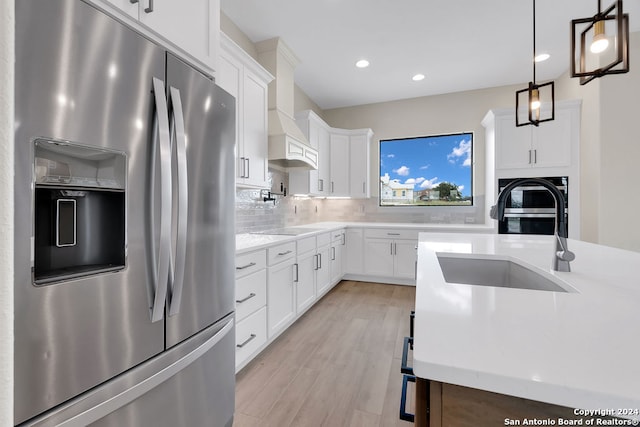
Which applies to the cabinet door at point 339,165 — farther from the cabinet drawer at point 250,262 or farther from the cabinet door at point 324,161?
the cabinet drawer at point 250,262

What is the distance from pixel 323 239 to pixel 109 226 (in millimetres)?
2633

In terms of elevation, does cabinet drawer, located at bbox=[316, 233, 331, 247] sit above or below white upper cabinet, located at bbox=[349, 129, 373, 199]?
below

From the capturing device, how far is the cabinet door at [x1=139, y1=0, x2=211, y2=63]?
1116mm

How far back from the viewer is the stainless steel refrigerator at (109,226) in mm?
699

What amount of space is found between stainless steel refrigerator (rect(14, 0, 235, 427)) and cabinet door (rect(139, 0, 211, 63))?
0.18 m

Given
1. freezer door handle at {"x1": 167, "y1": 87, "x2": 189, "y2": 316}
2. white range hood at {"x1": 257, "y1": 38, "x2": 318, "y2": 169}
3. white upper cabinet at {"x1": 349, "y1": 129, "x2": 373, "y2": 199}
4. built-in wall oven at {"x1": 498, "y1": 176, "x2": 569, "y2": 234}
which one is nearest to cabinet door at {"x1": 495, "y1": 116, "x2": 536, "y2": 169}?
built-in wall oven at {"x1": 498, "y1": 176, "x2": 569, "y2": 234}

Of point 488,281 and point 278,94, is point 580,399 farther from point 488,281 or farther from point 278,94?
point 278,94

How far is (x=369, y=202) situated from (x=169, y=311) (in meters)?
4.16

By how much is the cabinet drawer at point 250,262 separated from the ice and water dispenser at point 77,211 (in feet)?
3.03

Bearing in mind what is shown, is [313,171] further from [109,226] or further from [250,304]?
[109,226]

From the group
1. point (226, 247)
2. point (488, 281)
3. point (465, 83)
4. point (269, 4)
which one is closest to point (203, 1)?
point (226, 247)

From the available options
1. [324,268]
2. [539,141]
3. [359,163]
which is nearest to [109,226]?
[324,268]

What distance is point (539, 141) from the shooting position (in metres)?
3.59

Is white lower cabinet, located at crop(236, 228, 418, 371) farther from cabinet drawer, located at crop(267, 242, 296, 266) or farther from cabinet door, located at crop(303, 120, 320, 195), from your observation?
cabinet door, located at crop(303, 120, 320, 195)
